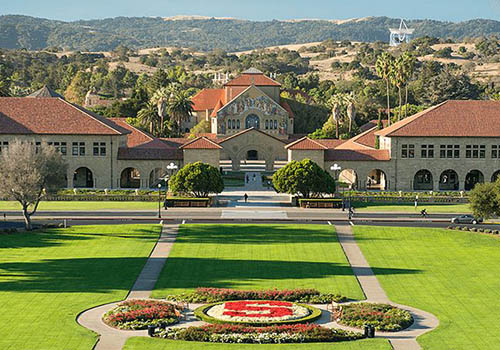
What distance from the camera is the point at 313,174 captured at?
9650 cm

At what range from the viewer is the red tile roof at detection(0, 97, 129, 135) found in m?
110

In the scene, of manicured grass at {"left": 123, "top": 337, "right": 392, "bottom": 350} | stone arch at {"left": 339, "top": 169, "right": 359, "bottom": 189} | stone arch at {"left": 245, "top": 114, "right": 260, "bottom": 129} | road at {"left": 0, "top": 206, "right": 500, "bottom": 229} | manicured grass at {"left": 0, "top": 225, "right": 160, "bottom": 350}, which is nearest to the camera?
manicured grass at {"left": 123, "top": 337, "right": 392, "bottom": 350}

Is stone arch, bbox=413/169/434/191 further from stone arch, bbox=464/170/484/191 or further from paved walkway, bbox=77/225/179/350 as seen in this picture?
paved walkway, bbox=77/225/179/350

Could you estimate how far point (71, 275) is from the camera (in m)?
60.7

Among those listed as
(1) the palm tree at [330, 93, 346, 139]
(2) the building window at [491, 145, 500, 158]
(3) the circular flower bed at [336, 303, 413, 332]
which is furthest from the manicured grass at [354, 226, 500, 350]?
(1) the palm tree at [330, 93, 346, 139]

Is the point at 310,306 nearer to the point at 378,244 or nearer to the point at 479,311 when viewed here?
the point at 479,311

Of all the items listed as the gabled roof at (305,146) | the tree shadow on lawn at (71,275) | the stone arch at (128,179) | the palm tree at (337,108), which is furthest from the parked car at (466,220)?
the palm tree at (337,108)

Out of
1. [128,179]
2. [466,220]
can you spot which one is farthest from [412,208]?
[128,179]

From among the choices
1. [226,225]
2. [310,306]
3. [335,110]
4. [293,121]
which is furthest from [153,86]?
[310,306]

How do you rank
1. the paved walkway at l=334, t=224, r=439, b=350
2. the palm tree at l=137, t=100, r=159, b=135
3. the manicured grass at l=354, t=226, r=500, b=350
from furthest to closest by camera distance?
1. the palm tree at l=137, t=100, r=159, b=135
2. the manicured grass at l=354, t=226, r=500, b=350
3. the paved walkway at l=334, t=224, r=439, b=350

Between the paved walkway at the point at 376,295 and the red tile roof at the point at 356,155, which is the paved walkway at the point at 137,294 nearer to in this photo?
the paved walkway at the point at 376,295

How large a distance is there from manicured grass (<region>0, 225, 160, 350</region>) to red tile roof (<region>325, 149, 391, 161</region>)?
38023mm

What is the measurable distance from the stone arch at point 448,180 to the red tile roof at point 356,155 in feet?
26.0

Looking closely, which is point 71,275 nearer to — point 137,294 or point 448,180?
point 137,294
